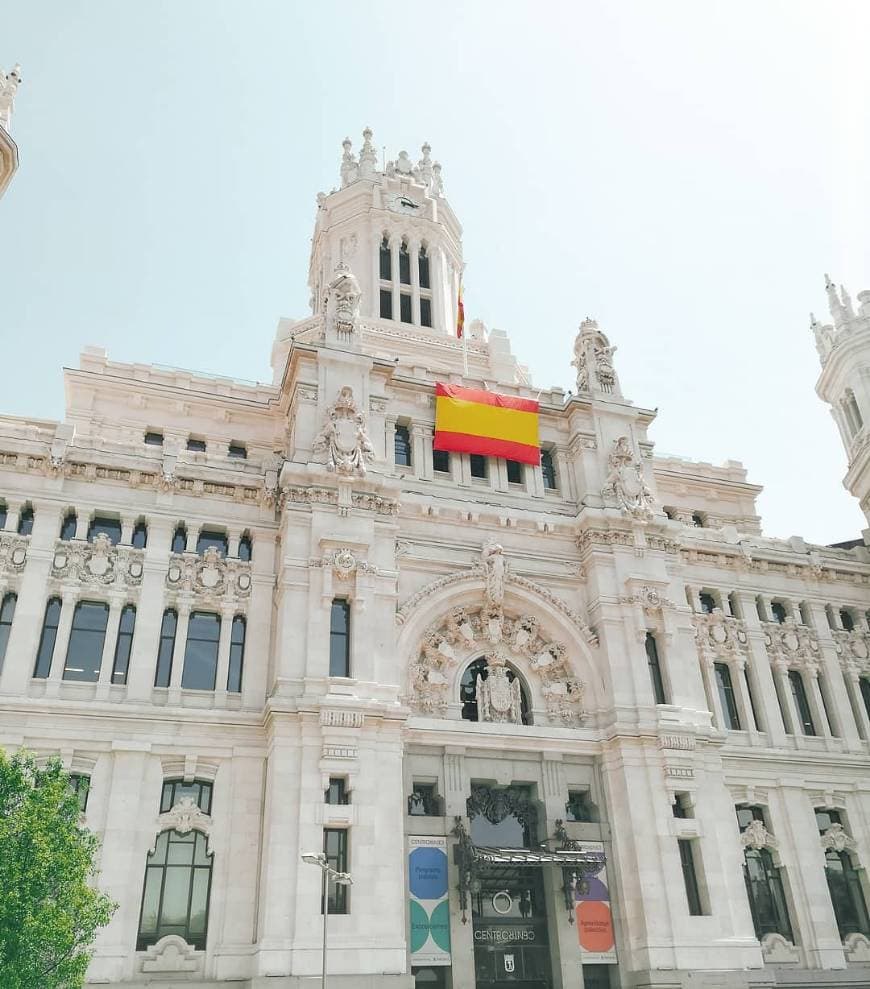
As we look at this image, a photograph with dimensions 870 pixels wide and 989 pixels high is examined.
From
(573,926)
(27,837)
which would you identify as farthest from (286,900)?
(573,926)

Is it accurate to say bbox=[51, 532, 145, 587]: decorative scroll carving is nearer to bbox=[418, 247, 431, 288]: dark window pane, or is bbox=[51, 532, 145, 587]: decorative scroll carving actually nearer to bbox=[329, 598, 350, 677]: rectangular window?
bbox=[329, 598, 350, 677]: rectangular window

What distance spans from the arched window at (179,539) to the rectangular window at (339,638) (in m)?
6.67

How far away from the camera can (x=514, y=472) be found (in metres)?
43.6

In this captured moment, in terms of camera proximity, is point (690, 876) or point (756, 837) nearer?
point (690, 876)

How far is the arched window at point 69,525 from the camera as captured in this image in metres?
35.8

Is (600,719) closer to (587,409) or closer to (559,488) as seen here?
(559,488)

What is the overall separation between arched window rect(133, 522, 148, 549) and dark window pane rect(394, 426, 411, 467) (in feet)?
38.1

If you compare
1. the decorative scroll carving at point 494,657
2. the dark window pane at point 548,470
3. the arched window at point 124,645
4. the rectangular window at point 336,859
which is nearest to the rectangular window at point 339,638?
the decorative scroll carving at point 494,657

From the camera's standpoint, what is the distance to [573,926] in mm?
33531

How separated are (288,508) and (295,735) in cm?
931

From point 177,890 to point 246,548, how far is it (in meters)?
13.4

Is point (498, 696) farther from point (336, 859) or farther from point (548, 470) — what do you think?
point (548, 470)

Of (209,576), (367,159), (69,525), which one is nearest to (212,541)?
(209,576)

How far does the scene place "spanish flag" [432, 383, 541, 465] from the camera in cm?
4203
